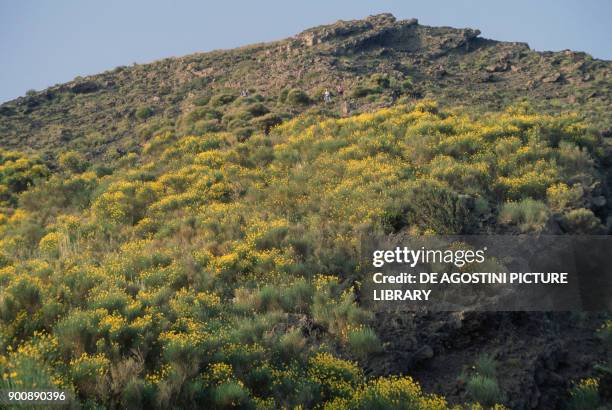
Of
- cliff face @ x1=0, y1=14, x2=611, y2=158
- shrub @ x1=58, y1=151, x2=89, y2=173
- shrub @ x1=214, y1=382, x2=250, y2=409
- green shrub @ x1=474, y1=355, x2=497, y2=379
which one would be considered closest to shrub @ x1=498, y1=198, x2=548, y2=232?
green shrub @ x1=474, y1=355, x2=497, y2=379

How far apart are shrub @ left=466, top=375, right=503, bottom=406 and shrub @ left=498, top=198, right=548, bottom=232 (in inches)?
147

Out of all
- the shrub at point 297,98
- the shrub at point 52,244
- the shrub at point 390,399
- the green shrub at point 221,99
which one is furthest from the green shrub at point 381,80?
the shrub at point 390,399

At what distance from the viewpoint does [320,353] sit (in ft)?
21.4

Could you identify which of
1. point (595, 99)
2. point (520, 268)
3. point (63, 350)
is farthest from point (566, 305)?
point (595, 99)

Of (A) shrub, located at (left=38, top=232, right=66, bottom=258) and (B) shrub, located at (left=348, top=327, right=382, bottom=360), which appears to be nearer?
(B) shrub, located at (left=348, top=327, right=382, bottom=360)

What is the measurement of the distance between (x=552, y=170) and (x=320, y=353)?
25.2 ft

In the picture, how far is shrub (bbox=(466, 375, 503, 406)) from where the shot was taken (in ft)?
19.5

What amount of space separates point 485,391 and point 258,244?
5.15 m

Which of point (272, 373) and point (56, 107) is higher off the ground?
point (56, 107)

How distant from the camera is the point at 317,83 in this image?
26.3 m

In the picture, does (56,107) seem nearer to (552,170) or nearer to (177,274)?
(177,274)

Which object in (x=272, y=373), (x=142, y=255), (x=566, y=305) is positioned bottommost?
(x=566, y=305)

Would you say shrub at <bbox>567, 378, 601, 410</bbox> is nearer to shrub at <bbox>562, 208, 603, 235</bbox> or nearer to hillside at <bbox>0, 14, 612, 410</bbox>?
hillside at <bbox>0, 14, 612, 410</bbox>

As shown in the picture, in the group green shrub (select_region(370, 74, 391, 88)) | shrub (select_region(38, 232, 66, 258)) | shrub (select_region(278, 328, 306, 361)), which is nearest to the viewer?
shrub (select_region(278, 328, 306, 361))
